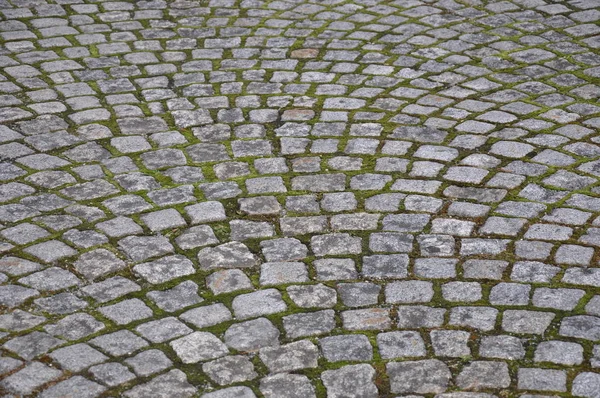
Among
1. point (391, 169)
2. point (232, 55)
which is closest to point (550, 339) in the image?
point (391, 169)

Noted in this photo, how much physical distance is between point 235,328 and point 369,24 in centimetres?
431

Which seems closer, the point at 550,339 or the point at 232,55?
the point at 550,339

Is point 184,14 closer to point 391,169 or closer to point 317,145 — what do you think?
point 317,145

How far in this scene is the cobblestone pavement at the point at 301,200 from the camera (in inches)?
158

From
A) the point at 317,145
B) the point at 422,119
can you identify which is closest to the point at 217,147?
the point at 317,145

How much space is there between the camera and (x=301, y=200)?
530 centimetres

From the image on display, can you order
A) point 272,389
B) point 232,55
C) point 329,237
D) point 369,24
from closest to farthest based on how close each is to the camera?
point 272,389 < point 329,237 < point 232,55 < point 369,24

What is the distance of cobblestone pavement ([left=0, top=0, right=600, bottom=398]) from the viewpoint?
401 centimetres

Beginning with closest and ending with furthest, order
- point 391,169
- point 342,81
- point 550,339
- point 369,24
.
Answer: point 550,339 → point 391,169 → point 342,81 → point 369,24

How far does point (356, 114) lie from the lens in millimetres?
6316

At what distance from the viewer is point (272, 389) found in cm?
381

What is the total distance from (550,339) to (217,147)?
268cm

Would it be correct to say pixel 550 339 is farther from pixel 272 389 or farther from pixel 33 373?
pixel 33 373

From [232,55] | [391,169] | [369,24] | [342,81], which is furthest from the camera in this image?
[369,24]
